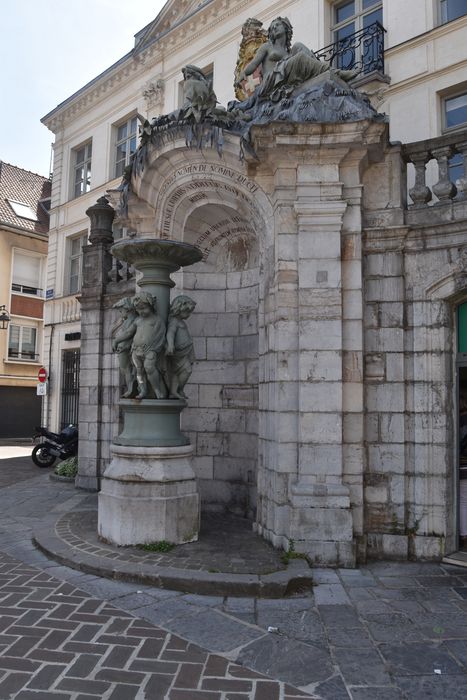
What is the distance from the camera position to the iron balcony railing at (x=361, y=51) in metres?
11.2

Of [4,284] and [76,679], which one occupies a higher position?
[4,284]

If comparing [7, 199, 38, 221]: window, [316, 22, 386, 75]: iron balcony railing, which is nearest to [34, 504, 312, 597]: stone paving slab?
[316, 22, 386, 75]: iron balcony railing

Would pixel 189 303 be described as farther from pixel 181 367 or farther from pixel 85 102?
pixel 85 102

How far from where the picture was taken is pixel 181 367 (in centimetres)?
630

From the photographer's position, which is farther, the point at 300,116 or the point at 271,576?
the point at 300,116

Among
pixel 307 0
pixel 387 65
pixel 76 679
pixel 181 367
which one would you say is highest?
pixel 307 0

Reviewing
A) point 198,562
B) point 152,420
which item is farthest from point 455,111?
point 198,562

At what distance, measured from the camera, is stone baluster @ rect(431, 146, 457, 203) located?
19.1 ft

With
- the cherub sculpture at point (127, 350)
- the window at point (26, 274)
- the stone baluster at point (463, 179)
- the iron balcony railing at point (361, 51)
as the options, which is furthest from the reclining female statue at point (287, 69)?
the window at point (26, 274)

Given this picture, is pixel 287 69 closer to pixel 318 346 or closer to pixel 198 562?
pixel 318 346

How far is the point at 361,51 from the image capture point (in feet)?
38.3

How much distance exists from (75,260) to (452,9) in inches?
526

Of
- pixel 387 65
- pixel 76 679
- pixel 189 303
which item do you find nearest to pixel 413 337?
pixel 189 303

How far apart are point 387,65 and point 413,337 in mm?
7856
